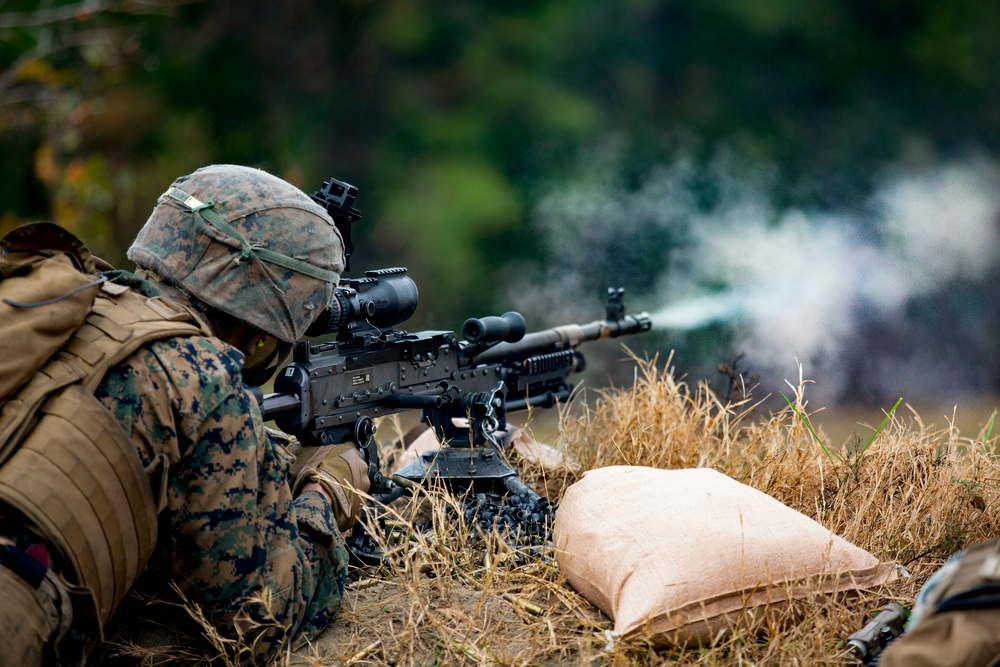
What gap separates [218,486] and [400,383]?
69.4 inches

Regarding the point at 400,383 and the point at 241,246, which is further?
the point at 400,383

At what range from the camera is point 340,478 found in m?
3.65

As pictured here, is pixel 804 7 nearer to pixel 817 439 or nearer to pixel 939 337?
pixel 939 337

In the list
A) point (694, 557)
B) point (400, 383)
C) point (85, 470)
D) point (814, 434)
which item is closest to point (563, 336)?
point (400, 383)

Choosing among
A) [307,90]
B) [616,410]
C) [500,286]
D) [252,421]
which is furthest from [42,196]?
[252,421]

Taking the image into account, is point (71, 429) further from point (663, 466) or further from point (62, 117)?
point (62, 117)

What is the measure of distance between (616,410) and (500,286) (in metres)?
7.22

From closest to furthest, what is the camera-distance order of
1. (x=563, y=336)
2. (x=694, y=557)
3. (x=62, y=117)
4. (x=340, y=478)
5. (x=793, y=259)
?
(x=694, y=557) < (x=340, y=478) < (x=563, y=336) < (x=793, y=259) < (x=62, y=117)

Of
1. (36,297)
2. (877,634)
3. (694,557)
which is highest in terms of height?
(36,297)

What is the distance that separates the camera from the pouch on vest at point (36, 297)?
2574 mm

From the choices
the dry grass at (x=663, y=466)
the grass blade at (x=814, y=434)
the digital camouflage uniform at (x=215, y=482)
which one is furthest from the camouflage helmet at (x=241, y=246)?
the grass blade at (x=814, y=434)

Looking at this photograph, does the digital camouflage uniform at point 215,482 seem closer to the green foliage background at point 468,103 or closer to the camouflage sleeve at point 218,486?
the camouflage sleeve at point 218,486

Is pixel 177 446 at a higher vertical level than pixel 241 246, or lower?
lower

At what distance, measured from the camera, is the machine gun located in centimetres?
411
